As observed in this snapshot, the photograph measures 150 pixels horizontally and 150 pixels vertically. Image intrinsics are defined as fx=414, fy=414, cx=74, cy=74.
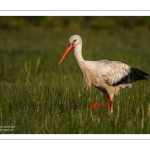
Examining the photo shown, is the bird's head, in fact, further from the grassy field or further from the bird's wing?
the grassy field

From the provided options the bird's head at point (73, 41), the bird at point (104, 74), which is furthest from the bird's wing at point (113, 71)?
the bird's head at point (73, 41)

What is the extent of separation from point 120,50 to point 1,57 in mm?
3614

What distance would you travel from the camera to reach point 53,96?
250 inches

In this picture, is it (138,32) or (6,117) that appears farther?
(138,32)

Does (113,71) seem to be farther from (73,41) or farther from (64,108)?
(64,108)

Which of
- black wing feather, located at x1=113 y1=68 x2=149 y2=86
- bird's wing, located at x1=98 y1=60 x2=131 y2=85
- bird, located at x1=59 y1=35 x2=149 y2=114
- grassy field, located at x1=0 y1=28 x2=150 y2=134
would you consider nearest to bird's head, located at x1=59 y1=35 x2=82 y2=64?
bird, located at x1=59 y1=35 x2=149 y2=114

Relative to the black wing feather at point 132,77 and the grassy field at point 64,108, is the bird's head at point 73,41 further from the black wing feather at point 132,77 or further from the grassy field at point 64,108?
Result: the black wing feather at point 132,77

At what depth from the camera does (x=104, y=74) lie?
625cm

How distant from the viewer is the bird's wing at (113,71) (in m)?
6.27

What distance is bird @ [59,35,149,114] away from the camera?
Result: 6070 mm

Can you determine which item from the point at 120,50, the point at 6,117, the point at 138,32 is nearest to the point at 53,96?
the point at 6,117

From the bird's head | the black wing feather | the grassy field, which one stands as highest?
the bird's head

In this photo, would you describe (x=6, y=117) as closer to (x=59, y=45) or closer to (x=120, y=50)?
(x=120, y=50)

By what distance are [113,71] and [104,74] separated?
183 millimetres
